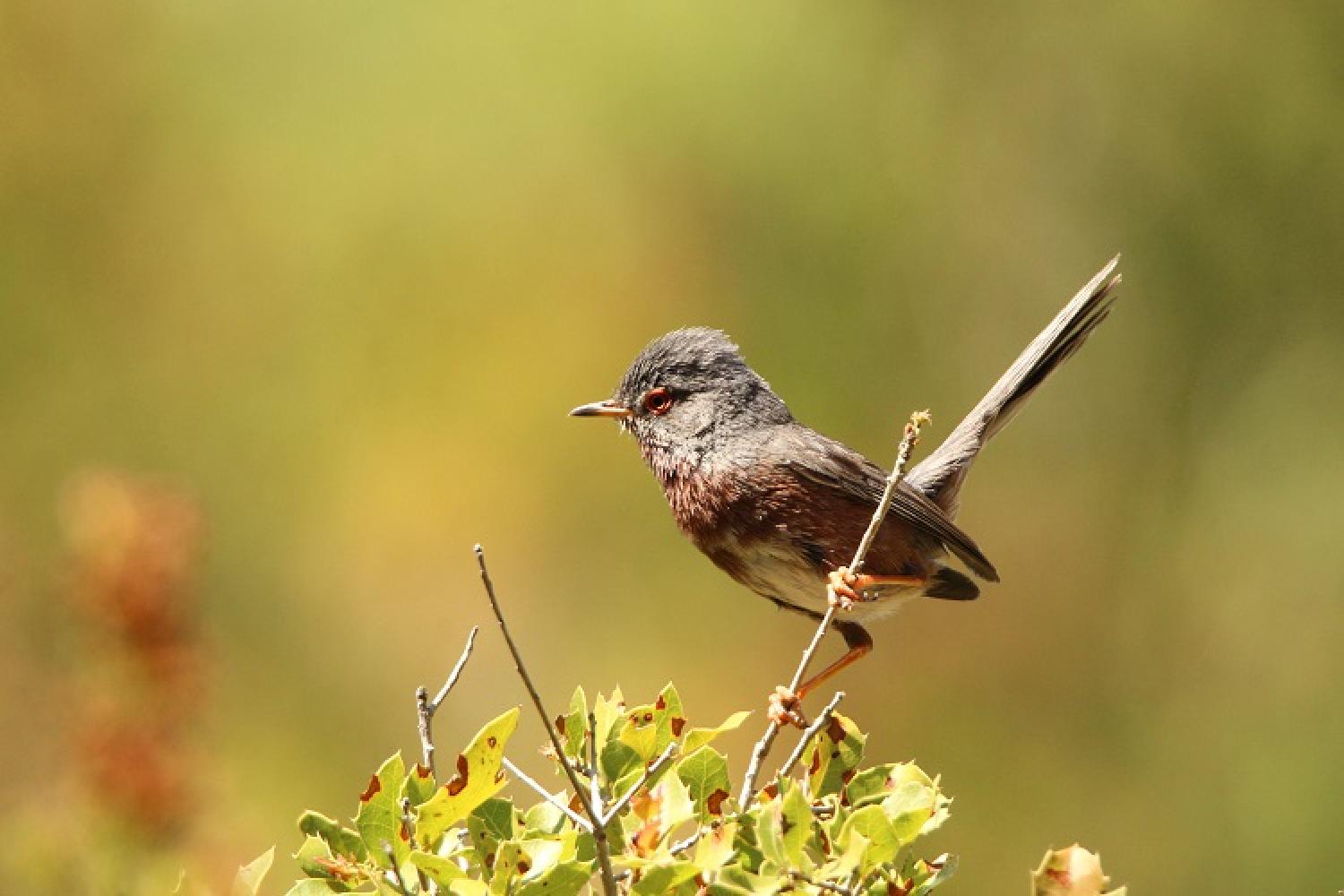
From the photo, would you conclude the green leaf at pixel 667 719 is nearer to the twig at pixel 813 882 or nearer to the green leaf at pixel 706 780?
the green leaf at pixel 706 780

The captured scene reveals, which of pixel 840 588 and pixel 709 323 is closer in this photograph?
pixel 840 588

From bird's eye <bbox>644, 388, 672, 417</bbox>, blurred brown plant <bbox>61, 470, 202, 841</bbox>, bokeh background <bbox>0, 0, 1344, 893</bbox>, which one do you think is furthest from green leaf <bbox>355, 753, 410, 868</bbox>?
bokeh background <bbox>0, 0, 1344, 893</bbox>

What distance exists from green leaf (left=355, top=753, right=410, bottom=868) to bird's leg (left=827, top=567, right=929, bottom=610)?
87 centimetres

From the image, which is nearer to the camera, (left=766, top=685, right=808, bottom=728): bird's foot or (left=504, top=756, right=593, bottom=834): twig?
(left=504, top=756, right=593, bottom=834): twig

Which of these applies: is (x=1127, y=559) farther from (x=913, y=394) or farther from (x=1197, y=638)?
(x=913, y=394)

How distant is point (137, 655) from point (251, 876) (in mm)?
1320

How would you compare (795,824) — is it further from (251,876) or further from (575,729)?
(251,876)

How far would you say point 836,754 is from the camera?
107 inches

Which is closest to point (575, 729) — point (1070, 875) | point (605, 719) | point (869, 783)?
point (605, 719)

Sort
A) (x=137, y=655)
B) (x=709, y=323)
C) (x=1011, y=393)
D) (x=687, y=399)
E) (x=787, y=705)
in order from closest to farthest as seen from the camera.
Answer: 1. (x=137, y=655)
2. (x=787, y=705)
3. (x=687, y=399)
4. (x=1011, y=393)
5. (x=709, y=323)

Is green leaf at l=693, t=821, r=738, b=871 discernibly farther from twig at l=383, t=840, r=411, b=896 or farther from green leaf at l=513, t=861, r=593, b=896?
twig at l=383, t=840, r=411, b=896

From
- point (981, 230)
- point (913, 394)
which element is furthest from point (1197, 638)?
point (981, 230)

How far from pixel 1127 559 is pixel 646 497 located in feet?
9.52

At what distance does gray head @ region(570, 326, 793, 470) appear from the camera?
442cm
